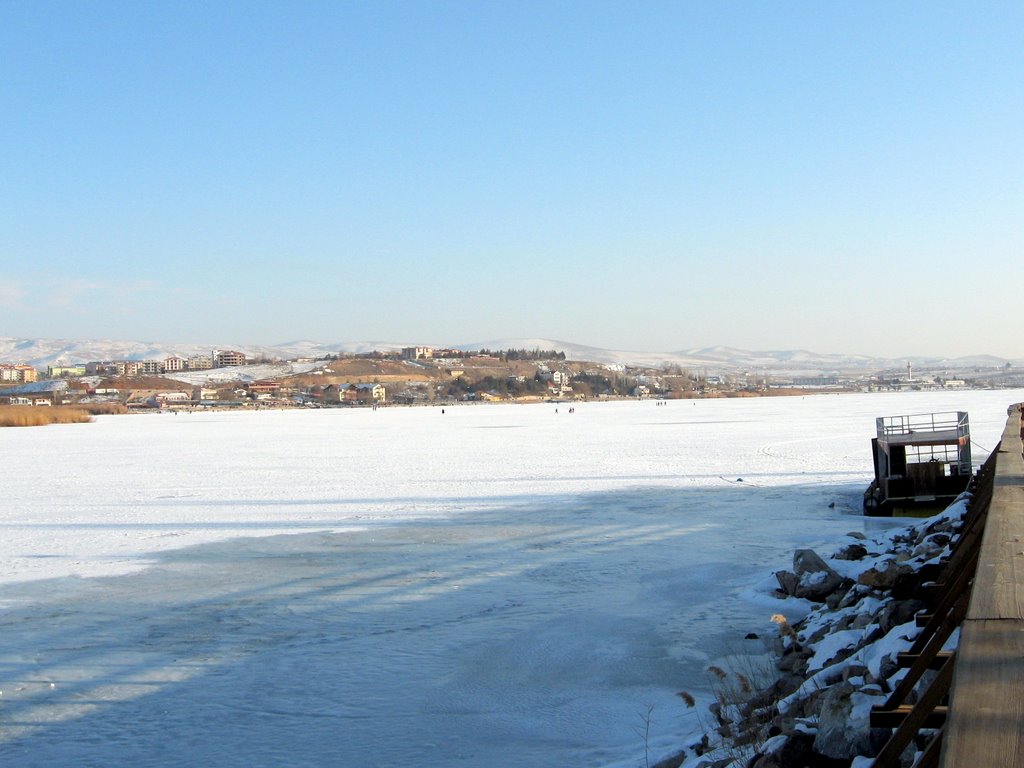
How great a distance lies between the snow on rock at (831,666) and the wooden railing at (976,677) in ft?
0.75

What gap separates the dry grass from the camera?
7130 centimetres

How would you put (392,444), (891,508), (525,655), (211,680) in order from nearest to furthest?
(211,680) < (525,655) < (891,508) < (392,444)

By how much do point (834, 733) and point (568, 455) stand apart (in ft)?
95.9

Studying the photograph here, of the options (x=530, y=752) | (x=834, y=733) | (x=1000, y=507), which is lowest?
(x=530, y=752)

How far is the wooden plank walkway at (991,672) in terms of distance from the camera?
2.37 m

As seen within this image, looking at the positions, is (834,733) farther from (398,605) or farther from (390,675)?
(398,605)

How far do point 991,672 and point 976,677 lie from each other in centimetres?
7

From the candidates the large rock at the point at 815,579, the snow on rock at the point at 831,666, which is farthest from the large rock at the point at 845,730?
the large rock at the point at 815,579

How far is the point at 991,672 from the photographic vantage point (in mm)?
2877

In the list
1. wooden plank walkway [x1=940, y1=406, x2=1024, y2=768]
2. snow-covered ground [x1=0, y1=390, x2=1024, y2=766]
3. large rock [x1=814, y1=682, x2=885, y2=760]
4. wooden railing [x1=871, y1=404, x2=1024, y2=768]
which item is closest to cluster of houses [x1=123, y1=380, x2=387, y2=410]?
snow-covered ground [x1=0, y1=390, x2=1024, y2=766]

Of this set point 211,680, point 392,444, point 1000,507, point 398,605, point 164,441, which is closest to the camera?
point 1000,507

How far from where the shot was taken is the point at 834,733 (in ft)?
14.8

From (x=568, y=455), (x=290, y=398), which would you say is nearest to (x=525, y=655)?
(x=568, y=455)

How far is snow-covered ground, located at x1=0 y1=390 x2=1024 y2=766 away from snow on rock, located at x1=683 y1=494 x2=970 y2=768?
22.1 inches
